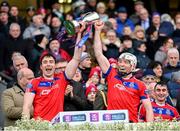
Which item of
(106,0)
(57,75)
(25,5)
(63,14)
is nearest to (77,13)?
(63,14)

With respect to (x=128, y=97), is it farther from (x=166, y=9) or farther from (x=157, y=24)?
(x=166, y=9)

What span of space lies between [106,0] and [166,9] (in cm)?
201

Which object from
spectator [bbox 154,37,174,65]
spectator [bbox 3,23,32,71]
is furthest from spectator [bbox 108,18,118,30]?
spectator [bbox 3,23,32,71]

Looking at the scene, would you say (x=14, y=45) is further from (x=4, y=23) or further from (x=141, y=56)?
(x=141, y=56)

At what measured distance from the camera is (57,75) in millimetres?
10844

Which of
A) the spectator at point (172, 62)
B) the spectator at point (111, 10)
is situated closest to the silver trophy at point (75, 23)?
the spectator at point (172, 62)

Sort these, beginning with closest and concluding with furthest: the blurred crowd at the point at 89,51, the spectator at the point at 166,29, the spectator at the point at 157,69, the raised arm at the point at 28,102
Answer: the raised arm at the point at 28,102 < the blurred crowd at the point at 89,51 < the spectator at the point at 157,69 < the spectator at the point at 166,29

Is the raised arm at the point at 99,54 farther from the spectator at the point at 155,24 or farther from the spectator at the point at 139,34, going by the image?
the spectator at the point at 155,24

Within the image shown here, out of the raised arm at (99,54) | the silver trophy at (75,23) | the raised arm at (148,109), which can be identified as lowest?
the raised arm at (148,109)

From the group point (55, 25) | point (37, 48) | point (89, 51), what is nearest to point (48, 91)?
point (89, 51)

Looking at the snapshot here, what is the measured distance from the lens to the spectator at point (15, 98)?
11.2m

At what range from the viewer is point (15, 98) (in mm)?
11320

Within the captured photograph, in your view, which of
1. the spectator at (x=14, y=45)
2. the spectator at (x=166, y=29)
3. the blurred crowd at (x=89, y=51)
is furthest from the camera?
the spectator at (x=166, y=29)

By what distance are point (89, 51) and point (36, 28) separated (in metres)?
2.31
